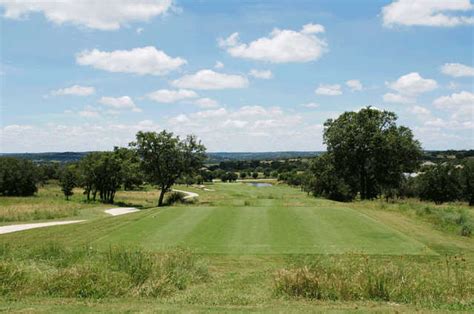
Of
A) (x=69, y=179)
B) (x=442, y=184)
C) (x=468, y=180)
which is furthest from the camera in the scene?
(x=442, y=184)

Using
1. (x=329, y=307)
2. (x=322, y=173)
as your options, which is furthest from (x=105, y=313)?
(x=322, y=173)

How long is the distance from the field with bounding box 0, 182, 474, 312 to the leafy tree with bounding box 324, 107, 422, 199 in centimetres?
1936

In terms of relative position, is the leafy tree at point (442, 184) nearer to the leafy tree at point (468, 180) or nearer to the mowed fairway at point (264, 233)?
the leafy tree at point (468, 180)

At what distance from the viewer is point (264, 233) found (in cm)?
1858

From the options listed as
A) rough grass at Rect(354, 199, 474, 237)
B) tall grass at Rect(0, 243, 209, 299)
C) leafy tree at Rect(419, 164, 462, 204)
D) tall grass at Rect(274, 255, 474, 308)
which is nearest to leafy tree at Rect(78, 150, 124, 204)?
rough grass at Rect(354, 199, 474, 237)

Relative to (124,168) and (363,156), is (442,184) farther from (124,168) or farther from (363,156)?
(124,168)

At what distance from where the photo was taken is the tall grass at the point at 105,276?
30.2ft

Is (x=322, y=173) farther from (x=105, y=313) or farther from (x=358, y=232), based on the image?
(x=105, y=313)

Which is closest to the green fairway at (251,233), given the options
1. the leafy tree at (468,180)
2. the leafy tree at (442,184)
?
the leafy tree at (442,184)

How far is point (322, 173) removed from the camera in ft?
161

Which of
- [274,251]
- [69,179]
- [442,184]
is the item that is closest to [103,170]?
[69,179]

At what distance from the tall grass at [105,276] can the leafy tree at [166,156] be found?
35236 millimetres

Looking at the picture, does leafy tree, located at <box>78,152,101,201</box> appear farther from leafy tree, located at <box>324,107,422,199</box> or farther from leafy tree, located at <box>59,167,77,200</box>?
leafy tree, located at <box>324,107,422,199</box>

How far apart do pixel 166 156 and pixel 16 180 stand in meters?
49.1
